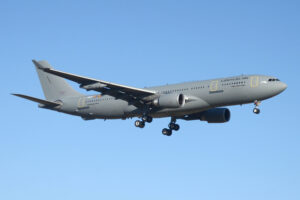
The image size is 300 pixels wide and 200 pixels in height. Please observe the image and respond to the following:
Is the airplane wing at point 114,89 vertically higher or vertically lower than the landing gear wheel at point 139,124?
higher

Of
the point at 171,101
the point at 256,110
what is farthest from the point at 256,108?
the point at 171,101

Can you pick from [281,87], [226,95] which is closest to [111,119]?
[226,95]

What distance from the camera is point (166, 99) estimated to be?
49094mm

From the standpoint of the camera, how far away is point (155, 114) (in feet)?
170

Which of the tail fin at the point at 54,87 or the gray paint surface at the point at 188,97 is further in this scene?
the tail fin at the point at 54,87

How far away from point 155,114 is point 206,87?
595 cm

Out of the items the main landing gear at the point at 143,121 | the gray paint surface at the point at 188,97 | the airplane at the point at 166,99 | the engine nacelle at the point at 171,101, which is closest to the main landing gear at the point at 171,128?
the airplane at the point at 166,99

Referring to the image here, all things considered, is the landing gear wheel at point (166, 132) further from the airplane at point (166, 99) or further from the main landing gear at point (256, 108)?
the main landing gear at point (256, 108)

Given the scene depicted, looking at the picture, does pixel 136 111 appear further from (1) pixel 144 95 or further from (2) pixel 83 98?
(2) pixel 83 98

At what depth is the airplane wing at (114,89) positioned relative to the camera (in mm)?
47750

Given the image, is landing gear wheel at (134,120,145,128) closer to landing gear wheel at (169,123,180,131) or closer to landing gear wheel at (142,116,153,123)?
landing gear wheel at (142,116,153,123)

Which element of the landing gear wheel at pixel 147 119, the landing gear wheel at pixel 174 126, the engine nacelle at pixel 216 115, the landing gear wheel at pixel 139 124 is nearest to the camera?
the landing gear wheel at pixel 147 119

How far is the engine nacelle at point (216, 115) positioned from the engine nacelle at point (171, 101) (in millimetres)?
6888

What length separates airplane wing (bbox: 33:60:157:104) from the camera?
157 ft
